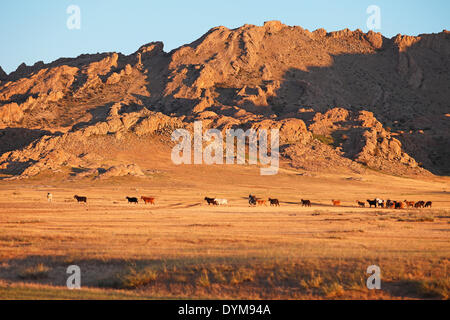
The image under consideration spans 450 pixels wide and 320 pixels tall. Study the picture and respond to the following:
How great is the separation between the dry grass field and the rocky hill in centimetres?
4330

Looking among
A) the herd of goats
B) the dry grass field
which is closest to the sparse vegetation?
the dry grass field

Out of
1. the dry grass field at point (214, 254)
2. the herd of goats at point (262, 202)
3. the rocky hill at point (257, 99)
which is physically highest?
the rocky hill at point (257, 99)

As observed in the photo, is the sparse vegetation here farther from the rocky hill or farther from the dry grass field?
the rocky hill

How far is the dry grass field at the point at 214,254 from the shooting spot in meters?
12.9

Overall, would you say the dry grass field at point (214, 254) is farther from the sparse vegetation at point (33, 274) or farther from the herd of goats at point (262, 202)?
the herd of goats at point (262, 202)

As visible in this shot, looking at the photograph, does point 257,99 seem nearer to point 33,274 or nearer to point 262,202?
point 262,202

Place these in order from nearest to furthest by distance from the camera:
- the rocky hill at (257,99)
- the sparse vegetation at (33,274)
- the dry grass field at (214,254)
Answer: the dry grass field at (214,254) < the sparse vegetation at (33,274) < the rocky hill at (257,99)

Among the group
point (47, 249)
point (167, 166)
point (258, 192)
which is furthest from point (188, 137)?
point (47, 249)

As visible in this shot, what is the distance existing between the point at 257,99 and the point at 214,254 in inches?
4431

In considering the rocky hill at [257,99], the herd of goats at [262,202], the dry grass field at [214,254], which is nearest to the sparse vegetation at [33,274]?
the dry grass field at [214,254]

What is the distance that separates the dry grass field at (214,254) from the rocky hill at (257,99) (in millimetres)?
43296

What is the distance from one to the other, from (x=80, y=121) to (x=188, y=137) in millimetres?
36455

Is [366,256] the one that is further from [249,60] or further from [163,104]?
[249,60]

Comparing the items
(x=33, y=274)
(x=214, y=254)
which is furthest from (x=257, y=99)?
(x=33, y=274)
